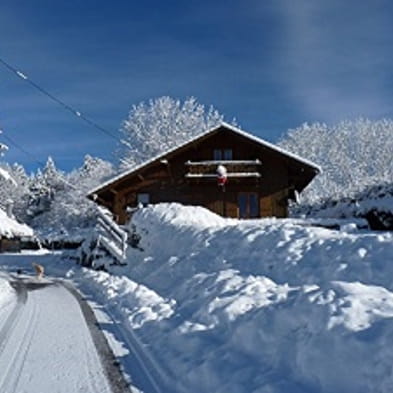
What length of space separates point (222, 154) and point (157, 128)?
2127cm

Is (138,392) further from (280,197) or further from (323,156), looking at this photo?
(323,156)

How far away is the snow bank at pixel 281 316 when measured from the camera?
5.32m

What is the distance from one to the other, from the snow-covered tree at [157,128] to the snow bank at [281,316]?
35684 mm

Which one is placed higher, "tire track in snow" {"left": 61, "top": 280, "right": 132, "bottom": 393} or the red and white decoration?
the red and white decoration

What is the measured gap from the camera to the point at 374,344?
5145mm

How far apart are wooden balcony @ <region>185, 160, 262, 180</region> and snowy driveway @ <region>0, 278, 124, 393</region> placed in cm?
1686

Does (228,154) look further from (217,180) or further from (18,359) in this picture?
(18,359)

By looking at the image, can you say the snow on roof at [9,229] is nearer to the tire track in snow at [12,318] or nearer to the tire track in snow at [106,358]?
the tire track in snow at [12,318]

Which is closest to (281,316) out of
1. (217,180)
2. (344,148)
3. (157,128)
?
(217,180)

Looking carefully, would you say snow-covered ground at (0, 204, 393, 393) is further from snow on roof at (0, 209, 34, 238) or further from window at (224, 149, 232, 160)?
window at (224, 149, 232, 160)

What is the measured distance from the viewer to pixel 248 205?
2902 cm

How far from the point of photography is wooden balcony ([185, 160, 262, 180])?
2811 cm

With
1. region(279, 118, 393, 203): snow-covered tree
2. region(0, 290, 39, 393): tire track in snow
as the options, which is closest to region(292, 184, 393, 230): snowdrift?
region(0, 290, 39, 393): tire track in snow

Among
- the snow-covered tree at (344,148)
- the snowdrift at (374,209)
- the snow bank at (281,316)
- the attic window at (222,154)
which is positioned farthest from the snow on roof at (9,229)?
the snow-covered tree at (344,148)
